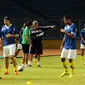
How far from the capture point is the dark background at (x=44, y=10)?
1496 inches

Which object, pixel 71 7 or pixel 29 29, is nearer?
pixel 29 29

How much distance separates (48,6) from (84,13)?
10.8ft

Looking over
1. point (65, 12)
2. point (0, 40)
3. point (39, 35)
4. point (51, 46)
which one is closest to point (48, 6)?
point (65, 12)

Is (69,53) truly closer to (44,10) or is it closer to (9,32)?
(9,32)

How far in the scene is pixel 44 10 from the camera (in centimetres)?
3891

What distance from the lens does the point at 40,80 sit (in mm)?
12984

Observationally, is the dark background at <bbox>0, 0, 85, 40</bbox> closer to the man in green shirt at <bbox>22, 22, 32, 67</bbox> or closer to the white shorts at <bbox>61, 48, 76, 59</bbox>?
the man in green shirt at <bbox>22, 22, 32, 67</bbox>

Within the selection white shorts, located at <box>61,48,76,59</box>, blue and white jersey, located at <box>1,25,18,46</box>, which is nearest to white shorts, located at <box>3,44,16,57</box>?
blue and white jersey, located at <box>1,25,18,46</box>

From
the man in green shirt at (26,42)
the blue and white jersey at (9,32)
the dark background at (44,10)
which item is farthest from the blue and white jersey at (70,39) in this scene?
the dark background at (44,10)

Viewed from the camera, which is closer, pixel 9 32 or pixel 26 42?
pixel 9 32

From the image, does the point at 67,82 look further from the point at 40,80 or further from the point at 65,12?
the point at 65,12

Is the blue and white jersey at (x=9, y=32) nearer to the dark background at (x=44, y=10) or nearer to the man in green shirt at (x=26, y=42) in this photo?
the man in green shirt at (x=26, y=42)

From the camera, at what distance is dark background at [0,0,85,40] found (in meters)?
38.0

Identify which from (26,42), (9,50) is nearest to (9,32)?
(9,50)
